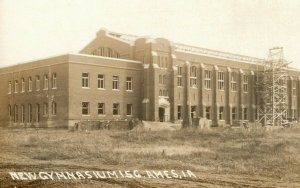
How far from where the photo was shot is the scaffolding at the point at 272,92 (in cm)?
4388

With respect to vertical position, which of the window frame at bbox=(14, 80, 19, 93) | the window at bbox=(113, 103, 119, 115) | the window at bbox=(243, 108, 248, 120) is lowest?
the window at bbox=(243, 108, 248, 120)

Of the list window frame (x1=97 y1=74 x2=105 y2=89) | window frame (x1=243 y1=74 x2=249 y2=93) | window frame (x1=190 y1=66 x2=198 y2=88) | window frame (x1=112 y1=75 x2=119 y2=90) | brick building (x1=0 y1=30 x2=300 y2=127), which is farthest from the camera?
window frame (x1=243 y1=74 x2=249 y2=93)

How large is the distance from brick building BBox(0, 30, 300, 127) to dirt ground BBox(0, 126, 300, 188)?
12.4 m

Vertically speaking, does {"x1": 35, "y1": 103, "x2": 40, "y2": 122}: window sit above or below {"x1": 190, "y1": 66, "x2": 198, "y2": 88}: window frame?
below

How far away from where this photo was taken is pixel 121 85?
118 ft

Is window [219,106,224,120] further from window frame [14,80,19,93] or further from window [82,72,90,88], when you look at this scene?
window frame [14,80,19,93]

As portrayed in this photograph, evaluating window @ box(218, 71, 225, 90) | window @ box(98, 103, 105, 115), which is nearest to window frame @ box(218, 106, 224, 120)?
window @ box(218, 71, 225, 90)

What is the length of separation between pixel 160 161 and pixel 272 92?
3394cm

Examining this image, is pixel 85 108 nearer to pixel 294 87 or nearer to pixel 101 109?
pixel 101 109

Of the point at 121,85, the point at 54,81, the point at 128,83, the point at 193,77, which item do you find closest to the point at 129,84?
the point at 128,83

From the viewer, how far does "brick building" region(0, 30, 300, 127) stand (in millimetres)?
32531

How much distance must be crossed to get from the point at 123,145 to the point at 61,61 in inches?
575

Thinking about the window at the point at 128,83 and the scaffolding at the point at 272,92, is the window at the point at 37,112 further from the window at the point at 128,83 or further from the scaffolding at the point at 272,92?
the scaffolding at the point at 272,92

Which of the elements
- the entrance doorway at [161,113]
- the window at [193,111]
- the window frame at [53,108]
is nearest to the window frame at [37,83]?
the window frame at [53,108]
